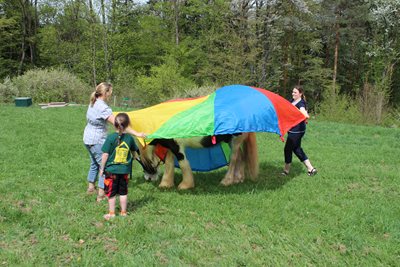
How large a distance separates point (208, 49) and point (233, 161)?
28.5 meters

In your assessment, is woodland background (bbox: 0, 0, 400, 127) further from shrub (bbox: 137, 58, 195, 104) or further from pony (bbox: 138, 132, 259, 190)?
pony (bbox: 138, 132, 259, 190)

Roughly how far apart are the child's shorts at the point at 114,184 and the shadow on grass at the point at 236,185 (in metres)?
1.46

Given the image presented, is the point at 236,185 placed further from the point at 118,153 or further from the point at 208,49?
the point at 208,49

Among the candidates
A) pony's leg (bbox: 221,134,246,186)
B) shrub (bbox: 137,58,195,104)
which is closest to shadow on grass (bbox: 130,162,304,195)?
pony's leg (bbox: 221,134,246,186)

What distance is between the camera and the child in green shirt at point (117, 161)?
509cm

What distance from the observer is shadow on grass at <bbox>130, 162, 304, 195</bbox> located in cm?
659

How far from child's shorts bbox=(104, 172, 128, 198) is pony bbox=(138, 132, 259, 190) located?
55.0 inches

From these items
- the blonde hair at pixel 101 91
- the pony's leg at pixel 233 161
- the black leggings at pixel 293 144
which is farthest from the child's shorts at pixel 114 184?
the black leggings at pixel 293 144

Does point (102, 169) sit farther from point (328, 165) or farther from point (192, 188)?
point (328, 165)

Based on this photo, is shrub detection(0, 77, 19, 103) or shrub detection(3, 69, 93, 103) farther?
shrub detection(3, 69, 93, 103)

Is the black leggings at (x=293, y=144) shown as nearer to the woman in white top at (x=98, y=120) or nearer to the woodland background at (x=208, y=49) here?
the woman in white top at (x=98, y=120)

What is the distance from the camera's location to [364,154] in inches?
411

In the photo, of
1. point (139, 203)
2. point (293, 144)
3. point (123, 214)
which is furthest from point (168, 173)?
point (293, 144)

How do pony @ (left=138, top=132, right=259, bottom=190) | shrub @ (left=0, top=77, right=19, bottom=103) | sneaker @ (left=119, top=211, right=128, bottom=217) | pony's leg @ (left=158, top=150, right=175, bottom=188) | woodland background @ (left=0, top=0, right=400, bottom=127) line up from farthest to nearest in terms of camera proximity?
woodland background @ (left=0, top=0, right=400, bottom=127) < shrub @ (left=0, top=77, right=19, bottom=103) < pony's leg @ (left=158, top=150, right=175, bottom=188) < pony @ (left=138, top=132, right=259, bottom=190) < sneaker @ (left=119, top=211, right=128, bottom=217)
